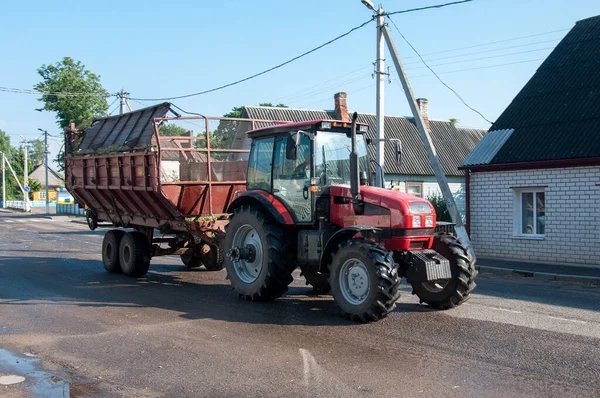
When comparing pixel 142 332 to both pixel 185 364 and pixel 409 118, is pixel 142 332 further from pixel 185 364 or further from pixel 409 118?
pixel 409 118

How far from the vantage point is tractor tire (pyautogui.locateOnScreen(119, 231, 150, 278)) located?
12.6 m

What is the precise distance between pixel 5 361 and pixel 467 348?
4.97 meters

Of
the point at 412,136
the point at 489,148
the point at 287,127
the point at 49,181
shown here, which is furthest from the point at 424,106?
the point at 49,181

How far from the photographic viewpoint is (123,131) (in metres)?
13.2

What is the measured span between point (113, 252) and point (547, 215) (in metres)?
10.6

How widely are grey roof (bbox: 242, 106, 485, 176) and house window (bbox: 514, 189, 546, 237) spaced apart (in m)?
12.6

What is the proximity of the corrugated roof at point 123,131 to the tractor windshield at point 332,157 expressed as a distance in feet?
13.6

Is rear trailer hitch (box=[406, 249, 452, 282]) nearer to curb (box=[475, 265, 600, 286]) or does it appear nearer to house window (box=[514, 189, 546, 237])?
curb (box=[475, 265, 600, 286])

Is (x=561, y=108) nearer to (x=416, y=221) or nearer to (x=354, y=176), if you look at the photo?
(x=416, y=221)

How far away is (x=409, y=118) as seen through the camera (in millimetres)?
36625

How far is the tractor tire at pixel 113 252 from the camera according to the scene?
13305mm

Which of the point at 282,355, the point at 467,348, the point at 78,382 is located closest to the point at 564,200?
the point at 467,348

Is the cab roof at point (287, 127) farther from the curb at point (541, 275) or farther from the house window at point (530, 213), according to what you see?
the house window at point (530, 213)

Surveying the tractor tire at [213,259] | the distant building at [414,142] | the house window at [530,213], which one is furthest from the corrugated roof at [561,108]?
the distant building at [414,142]
